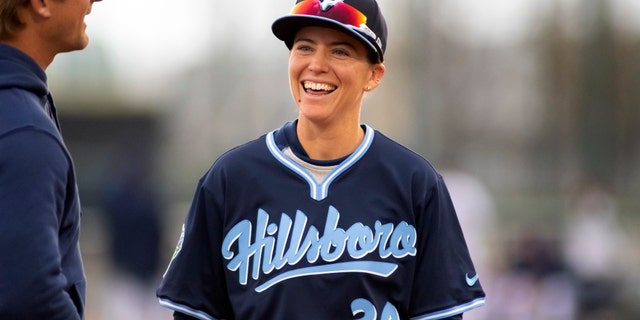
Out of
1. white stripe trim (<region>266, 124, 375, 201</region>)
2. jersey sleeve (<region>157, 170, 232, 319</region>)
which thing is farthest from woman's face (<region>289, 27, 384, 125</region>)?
jersey sleeve (<region>157, 170, 232, 319</region>)

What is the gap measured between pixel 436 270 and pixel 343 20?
93 cm

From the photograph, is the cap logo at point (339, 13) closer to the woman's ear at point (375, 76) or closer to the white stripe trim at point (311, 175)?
the woman's ear at point (375, 76)

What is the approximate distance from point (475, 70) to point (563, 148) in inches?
464

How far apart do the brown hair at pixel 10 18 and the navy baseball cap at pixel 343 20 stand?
36.1 inches

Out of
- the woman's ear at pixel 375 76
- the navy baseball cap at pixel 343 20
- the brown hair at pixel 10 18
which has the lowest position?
the brown hair at pixel 10 18

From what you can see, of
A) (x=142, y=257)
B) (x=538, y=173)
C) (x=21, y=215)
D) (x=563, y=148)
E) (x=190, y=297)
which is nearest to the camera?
(x=21, y=215)

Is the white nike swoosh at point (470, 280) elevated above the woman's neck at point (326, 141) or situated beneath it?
situated beneath

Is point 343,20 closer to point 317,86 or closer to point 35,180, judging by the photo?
point 317,86

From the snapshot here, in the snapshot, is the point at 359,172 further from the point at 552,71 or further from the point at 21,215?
the point at 552,71

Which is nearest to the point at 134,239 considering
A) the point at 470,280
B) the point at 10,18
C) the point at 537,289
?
the point at 537,289

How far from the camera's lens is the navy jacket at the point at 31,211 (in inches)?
123

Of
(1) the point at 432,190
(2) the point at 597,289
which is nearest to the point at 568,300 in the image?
(2) the point at 597,289

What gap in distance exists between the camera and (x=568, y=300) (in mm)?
11938

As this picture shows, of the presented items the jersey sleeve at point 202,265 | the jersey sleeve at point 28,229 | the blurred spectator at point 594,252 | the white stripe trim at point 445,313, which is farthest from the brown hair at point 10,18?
the blurred spectator at point 594,252
